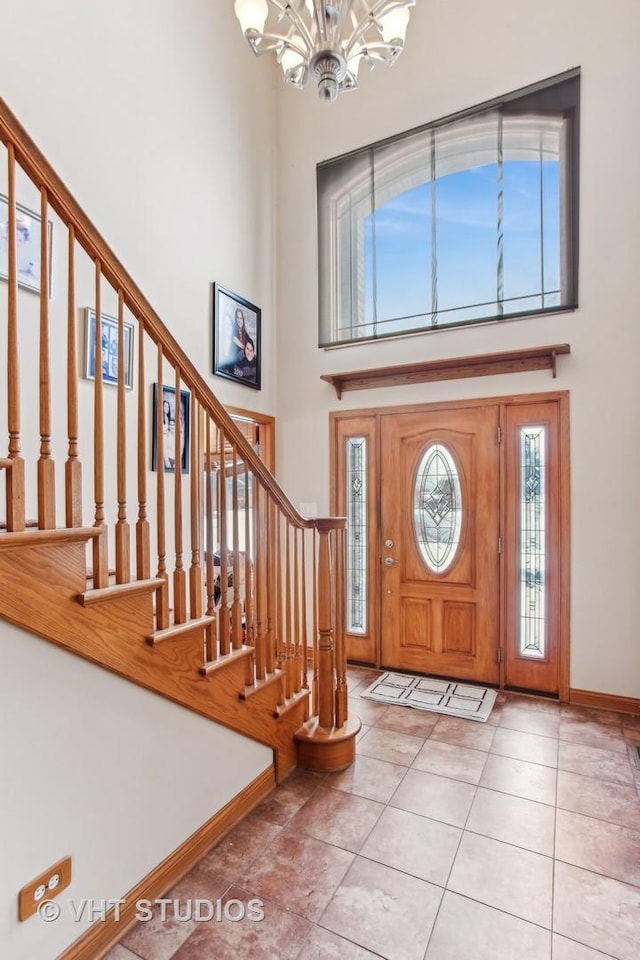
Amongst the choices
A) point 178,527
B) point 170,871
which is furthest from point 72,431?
point 170,871

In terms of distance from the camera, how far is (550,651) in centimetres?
347

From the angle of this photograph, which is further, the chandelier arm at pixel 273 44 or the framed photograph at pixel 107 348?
the framed photograph at pixel 107 348

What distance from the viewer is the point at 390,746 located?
2.84 meters

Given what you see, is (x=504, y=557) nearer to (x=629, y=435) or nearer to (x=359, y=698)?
(x=629, y=435)

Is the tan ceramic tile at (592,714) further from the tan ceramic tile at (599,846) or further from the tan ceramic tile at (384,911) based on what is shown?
the tan ceramic tile at (384,911)

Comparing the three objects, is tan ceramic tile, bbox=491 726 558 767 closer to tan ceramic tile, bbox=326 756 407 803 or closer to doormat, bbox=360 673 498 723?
doormat, bbox=360 673 498 723

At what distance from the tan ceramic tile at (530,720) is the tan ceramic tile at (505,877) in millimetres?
1113

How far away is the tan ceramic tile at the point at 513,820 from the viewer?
207 cm

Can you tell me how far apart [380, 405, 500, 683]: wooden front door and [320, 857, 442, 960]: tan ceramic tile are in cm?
203

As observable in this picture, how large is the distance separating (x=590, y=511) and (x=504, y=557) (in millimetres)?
646

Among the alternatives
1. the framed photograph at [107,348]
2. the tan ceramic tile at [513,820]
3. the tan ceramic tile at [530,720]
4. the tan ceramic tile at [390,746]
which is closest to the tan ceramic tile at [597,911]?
the tan ceramic tile at [513,820]

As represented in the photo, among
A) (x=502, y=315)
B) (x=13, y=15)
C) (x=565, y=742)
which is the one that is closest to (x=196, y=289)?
(x=13, y=15)

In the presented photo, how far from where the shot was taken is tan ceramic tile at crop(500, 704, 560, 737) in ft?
9.92

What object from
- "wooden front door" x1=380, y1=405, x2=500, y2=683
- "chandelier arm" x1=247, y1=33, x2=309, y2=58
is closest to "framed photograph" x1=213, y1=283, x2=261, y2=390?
"wooden front door" x1=380, y1=405, x2=500, y2=683
